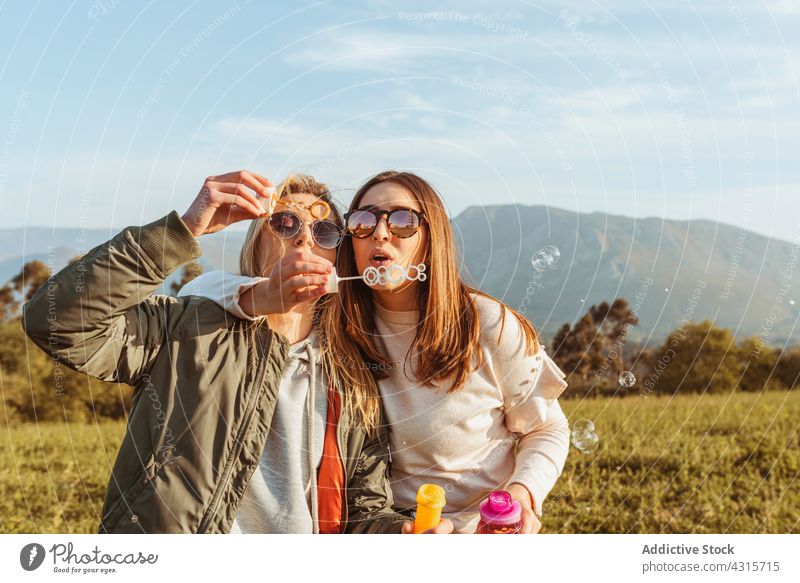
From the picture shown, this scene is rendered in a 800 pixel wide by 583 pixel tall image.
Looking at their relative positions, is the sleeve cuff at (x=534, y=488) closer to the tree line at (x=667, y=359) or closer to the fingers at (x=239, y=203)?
the fingers at (x=239, y=203)

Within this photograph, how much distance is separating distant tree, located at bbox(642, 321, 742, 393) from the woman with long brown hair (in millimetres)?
3896

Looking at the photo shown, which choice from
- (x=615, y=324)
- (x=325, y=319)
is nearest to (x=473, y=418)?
(x=325, y=319)

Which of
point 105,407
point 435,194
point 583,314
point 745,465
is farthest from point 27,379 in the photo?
point 745,465

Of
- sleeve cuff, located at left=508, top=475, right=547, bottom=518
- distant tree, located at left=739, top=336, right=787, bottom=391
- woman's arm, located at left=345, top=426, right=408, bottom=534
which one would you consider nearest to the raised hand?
woman's arm, located at left=345, top=426, right=408, bottom=534

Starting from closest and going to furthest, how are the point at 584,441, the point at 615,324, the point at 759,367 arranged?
the point at 584,441 → the point at 615,324 → the point at 759,367

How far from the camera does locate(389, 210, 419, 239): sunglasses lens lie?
330 cm

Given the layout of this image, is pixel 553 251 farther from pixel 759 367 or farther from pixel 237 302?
pixel 759 367

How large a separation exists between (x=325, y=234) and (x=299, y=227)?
115mm

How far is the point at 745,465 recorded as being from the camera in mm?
5656

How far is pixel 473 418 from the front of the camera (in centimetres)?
345

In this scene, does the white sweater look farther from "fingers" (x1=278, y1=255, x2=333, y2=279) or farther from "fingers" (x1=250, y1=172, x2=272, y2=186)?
"fingers" (x1=250, y1=172, x2=272, y2=186)
